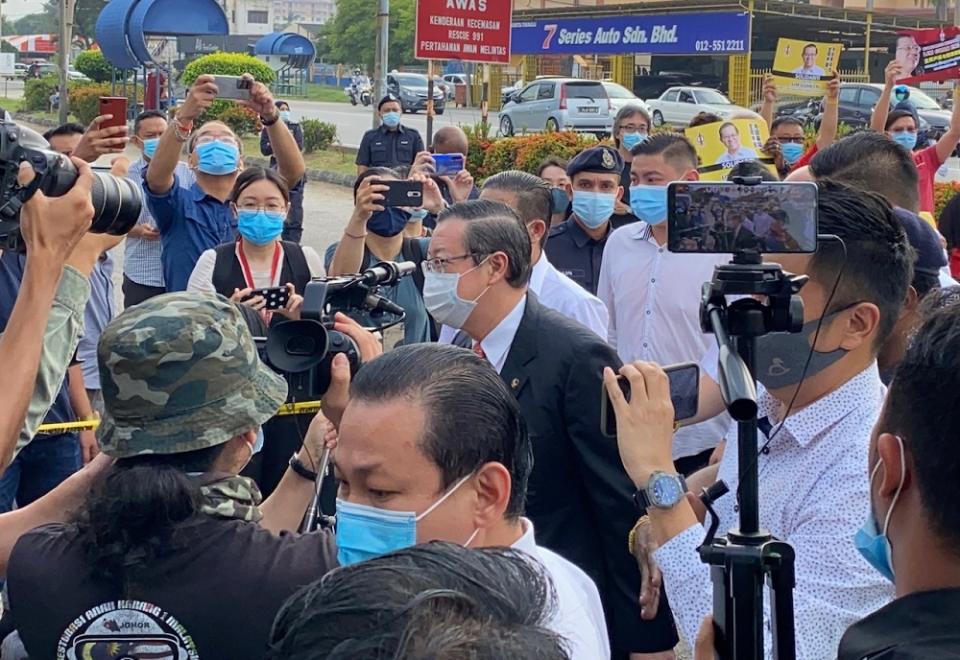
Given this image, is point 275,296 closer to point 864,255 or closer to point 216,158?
point 864,255

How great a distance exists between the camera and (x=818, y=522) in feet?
7.72

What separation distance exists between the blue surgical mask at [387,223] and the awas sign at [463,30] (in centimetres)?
732

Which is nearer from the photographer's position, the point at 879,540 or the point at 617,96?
the point at 879,540

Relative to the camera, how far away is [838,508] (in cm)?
235

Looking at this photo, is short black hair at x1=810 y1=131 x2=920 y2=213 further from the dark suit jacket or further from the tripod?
the tripod

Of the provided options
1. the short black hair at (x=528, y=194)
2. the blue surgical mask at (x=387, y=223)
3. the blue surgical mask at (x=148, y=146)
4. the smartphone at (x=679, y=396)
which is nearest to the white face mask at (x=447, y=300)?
the smartphone at (x=679, y=396)

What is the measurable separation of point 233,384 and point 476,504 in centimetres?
57

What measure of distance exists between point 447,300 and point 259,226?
6.70 ft

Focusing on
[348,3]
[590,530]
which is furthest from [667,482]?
[348,3]

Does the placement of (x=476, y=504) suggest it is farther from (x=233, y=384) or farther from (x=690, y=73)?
(x=690, y=73)

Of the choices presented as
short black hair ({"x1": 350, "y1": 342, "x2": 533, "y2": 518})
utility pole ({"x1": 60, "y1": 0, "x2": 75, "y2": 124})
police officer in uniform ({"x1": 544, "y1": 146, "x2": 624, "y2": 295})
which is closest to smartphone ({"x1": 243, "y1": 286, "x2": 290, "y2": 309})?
short black hair ({"x1": 350, "y1": 342, "x2": 533, "y2": 518})

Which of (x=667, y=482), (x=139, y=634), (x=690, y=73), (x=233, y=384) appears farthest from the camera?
(x=690, y=73)

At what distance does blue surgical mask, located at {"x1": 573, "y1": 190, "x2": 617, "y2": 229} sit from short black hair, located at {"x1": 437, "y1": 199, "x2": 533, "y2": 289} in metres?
2.28

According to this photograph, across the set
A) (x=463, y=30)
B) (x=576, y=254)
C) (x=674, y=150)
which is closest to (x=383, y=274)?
(x=674, y=150)
